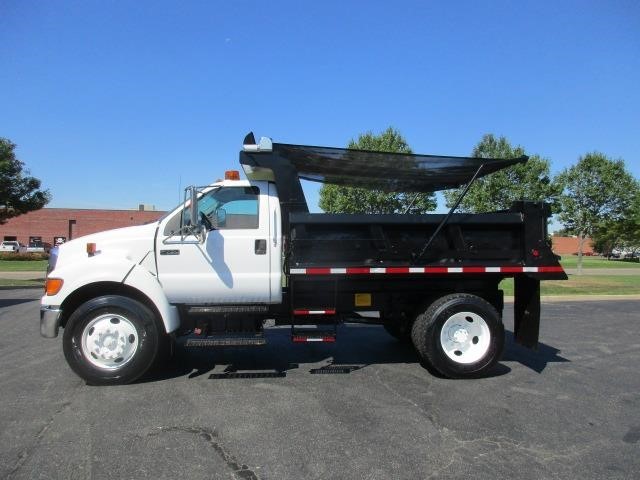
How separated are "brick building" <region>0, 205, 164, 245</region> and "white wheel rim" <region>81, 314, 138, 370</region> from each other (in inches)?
2553

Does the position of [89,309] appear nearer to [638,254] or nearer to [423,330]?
[423,330]

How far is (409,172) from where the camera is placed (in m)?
6.93

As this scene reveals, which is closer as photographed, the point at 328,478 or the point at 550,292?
the point at 328,478

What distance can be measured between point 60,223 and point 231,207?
232 ft

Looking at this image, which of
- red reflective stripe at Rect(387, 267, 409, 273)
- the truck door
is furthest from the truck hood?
red reflective stripe at Rect(387, 267, 409, 273)

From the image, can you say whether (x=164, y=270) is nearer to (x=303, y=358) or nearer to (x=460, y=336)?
(x=303, y=358)

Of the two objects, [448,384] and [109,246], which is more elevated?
[109,246]

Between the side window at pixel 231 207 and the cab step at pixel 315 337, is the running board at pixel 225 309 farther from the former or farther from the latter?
the side window at pixel 231 207

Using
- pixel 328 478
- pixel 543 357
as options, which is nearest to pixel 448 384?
pixel 543 357

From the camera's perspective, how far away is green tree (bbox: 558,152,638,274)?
2831 cm

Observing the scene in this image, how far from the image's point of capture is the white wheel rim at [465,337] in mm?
6102

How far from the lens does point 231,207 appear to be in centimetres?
615

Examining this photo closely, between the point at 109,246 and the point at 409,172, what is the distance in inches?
153

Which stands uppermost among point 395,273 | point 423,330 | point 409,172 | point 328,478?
→ point 409,172
